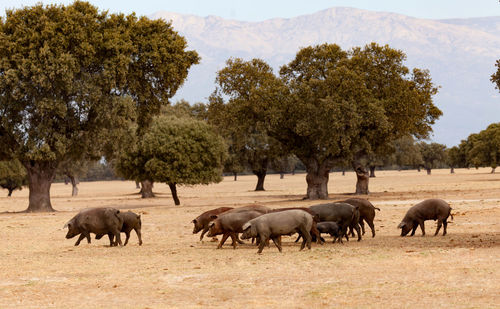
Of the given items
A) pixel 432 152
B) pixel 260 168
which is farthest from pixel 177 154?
pixel 432 152

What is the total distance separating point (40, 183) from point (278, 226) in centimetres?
2913

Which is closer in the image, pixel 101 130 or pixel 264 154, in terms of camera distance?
pixel 101 130

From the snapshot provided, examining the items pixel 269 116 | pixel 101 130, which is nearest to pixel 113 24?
pixel 101 130

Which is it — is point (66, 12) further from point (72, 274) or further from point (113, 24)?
point (72, 274)

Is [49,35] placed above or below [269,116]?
above

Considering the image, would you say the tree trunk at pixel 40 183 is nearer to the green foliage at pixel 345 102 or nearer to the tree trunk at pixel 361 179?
the green foliage at pixel 345 102

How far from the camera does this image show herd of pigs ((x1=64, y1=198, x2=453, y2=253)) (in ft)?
58.0

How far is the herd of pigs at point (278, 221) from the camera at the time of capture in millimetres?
17688

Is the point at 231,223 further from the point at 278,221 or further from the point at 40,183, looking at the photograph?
the point at 40,183

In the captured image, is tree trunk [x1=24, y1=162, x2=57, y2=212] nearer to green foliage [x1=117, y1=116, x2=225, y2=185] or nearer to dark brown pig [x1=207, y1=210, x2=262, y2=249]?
green foliage [x1=117, y1=116, x2=225, y2=185]

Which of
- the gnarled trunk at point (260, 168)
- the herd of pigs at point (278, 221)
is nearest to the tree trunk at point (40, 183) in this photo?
the herd of pigs at point (278, 221)

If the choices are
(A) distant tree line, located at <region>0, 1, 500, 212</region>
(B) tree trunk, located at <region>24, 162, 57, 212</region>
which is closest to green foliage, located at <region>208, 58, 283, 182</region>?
(A) distant tree line, located at <region>0, 1, 500, 212</region>

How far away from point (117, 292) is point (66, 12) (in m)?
31.5

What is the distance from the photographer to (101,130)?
135ft
